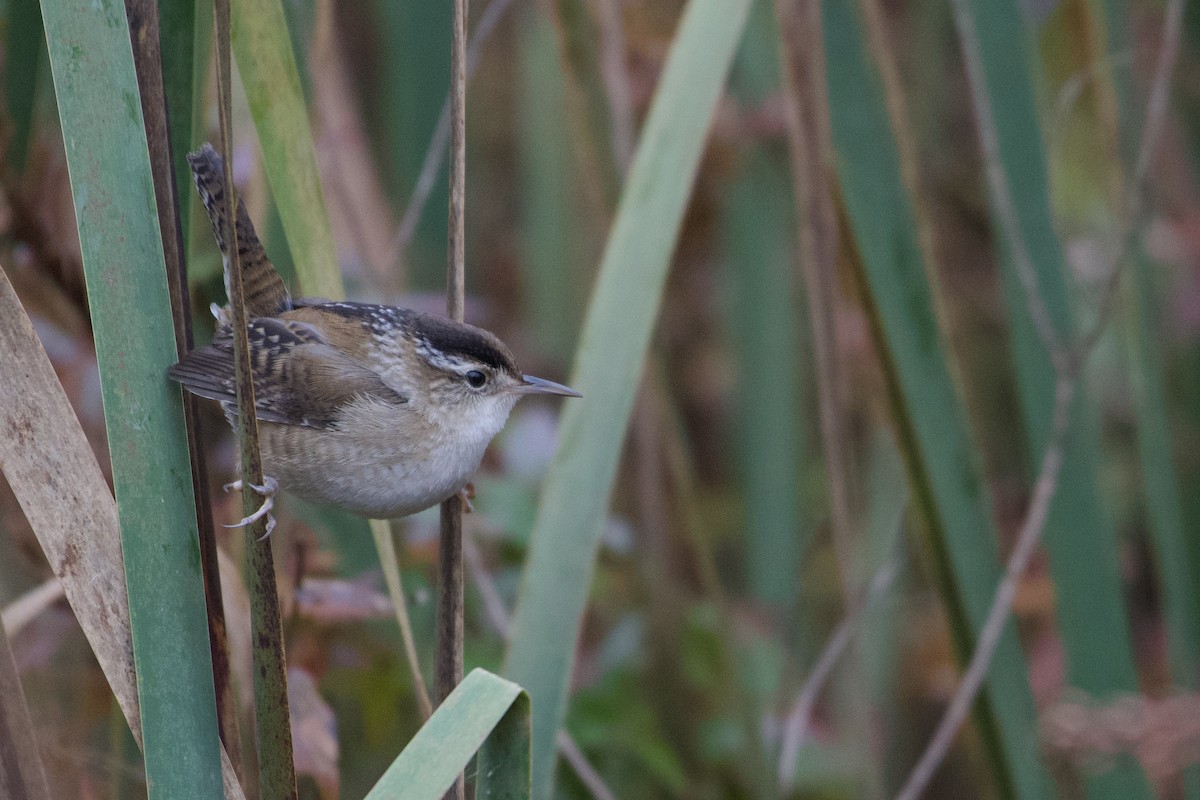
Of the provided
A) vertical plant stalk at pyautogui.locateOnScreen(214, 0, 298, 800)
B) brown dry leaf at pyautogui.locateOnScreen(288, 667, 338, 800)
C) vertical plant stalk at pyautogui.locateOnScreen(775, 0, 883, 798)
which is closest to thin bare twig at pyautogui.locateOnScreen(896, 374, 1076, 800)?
vertical plant stalk at pyautogui.locateOnScreen(775, 0, 883, 798)

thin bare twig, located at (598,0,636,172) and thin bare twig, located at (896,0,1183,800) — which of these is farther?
thin bare twig, located at (598,0,636,172)

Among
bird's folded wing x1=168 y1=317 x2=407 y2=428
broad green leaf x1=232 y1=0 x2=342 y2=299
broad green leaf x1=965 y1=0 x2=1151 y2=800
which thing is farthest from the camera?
broad green leaf x1=965 y1=0 x2=1151 y2=800

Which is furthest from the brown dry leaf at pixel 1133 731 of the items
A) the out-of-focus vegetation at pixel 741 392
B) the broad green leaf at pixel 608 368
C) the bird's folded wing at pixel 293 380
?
the bird's folded wing at pixel 293 380

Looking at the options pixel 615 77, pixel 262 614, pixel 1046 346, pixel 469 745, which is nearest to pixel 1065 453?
pixel 1046 346

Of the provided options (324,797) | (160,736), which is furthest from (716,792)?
(160,736)

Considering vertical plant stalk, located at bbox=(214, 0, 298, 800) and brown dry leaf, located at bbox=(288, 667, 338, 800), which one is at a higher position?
vertical plant stalk, located at bbox=(214, 0, 298, 800)

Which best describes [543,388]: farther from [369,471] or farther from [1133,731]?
[1133,731]

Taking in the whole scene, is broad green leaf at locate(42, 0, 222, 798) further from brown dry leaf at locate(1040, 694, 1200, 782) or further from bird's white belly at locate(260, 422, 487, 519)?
brown dry leaf at locate(1040, 694, 1200, 782)
